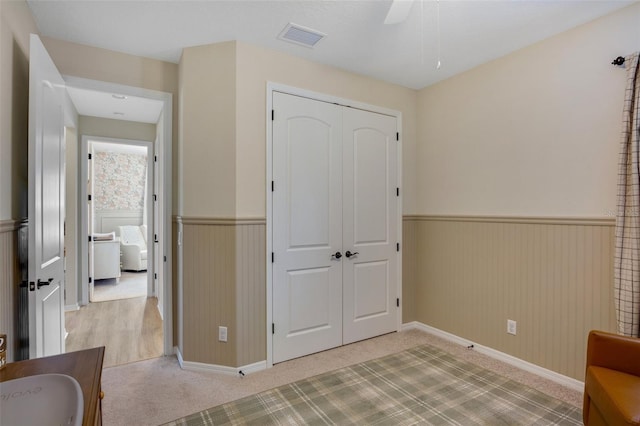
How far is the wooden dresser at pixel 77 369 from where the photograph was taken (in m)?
1.00

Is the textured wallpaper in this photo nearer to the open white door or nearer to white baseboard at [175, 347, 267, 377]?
the open white door

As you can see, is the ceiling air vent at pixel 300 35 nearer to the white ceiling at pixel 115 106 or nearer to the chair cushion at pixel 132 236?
the white ceiling at pixel 115 106

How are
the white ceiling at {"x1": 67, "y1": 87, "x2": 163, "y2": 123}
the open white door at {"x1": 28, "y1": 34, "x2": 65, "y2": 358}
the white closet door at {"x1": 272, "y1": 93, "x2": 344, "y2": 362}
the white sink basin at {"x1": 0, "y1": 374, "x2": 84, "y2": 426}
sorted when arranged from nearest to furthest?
1. the white sink basin at {"x1": 0, "y1": 374, "x2": 84, "y2": 426}
2. the open white door at {"x1": 28, "y1": 34, "x2": 65, "y2": 358}
3. the white closet door at {"x1": 272, "y1": 93, "x2": 344, "y2": 362}
4. the white ceiling at {"x1": 67, "y1": 87, "x2": 163, "y2": 123}

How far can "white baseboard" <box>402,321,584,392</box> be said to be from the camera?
2355 mm

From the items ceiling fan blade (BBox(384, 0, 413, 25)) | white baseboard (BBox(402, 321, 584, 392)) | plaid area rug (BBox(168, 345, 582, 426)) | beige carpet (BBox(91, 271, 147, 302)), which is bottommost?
beige carpet (BBox(91, 271, 147, 302))

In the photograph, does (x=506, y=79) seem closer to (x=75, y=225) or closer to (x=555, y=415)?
(x=555, y=415)

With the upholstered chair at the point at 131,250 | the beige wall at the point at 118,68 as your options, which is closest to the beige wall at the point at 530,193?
the beige wall at the point at 118,68

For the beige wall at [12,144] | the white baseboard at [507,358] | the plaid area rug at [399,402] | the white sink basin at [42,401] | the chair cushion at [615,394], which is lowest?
the plaid area rug at [399,402]

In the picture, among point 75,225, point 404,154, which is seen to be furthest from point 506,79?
point 75,225

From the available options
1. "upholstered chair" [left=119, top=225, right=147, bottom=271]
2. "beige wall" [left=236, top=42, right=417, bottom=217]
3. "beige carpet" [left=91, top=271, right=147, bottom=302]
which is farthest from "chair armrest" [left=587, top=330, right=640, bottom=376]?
"upholstered chair" [left=119, top=225, right=147, bottom=271]

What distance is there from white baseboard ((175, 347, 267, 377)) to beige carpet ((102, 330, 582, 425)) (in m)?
0.04

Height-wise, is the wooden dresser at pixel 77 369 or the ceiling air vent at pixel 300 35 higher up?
the ceiling air vent at pixel 300 35

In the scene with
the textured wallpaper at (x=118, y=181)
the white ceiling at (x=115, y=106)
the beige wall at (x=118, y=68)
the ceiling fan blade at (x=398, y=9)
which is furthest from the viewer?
the textured wallpaper at (x=118, y=181)

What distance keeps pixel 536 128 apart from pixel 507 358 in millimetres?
1915
